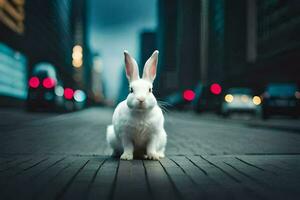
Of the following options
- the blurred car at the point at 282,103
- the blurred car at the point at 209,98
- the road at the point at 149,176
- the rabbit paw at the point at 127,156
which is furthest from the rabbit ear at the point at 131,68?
the blurred car at the point at 209,98

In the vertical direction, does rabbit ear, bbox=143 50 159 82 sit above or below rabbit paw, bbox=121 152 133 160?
above

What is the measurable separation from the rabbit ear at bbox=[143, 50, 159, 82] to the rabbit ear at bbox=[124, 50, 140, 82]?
0.37 feet

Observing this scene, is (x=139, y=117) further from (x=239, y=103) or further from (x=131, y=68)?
(x=239, y=103)

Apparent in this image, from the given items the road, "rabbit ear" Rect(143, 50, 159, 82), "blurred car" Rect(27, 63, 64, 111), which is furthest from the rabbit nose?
"blurred car" Rect(27, 63, 64, 111)

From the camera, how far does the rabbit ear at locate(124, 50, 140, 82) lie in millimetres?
6053

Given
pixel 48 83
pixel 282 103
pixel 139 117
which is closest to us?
pixel 139 117

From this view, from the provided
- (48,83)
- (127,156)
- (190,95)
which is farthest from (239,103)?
(127,156)

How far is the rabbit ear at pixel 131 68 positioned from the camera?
6053 millimetres

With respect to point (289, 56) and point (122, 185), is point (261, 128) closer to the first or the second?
point (122, 185)

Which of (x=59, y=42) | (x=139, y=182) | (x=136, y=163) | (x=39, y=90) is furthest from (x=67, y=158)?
(x=59, y=42)

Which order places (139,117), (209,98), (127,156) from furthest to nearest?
(209,98), (127,156), (139,117)

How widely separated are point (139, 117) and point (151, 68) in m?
0.63

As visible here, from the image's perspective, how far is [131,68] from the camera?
242 inches

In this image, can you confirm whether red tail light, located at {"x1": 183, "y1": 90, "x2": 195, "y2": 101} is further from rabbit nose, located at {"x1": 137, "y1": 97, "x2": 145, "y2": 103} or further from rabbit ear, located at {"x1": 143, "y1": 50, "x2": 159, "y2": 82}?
rabbit nose, located at {"x1": 137, "y1": 97, "x2": 145, "y2": 103}
